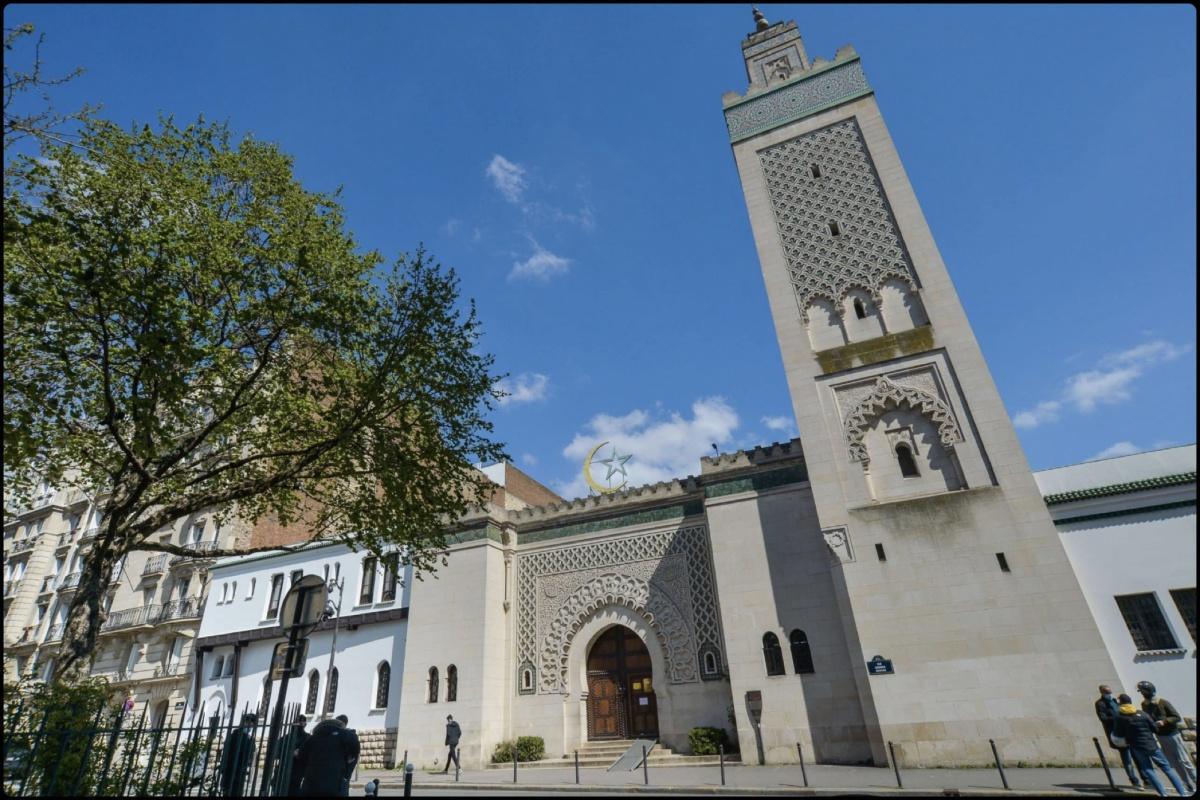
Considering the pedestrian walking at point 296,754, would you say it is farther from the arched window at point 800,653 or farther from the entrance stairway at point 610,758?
the arched window at point 800,653

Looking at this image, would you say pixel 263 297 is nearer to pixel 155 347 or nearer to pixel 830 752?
pixel 155 347

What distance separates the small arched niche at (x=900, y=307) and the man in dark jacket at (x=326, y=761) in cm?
1462

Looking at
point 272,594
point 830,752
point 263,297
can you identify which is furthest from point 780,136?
point 272,594

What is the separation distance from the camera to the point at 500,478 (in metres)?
30.3

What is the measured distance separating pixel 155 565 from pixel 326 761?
2736cm

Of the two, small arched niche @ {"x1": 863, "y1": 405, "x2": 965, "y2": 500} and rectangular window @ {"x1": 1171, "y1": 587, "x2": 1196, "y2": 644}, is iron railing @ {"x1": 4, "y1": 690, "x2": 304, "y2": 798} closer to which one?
small arched niche @ {"x1": 863, "y1": 405, "x2": 965, "y2": 500}

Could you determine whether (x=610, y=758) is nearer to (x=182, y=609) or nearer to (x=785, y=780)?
(x=785, y=780)

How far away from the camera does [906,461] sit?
47.4ft

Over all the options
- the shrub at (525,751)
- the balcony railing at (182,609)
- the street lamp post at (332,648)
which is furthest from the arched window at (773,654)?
the balcony railing at (182,609)

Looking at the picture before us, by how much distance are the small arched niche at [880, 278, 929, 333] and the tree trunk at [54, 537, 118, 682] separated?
16753 millimetres

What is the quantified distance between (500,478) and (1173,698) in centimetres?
2461

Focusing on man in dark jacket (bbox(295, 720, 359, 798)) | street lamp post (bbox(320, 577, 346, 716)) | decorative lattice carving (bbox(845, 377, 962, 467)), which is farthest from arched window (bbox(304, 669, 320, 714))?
decorative lattice carving (bbox(845, 377, 962, 467))

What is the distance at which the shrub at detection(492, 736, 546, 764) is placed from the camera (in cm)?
A: 1662

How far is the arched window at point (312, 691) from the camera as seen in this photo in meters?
19.9
